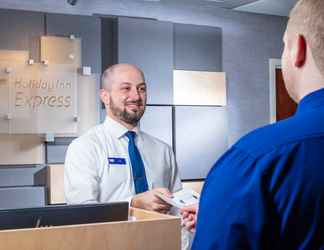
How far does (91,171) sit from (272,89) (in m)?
2.44

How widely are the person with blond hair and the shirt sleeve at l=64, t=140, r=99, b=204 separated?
4.02ft

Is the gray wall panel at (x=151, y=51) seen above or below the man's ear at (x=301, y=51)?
above

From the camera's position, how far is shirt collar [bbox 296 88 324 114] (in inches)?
29.7

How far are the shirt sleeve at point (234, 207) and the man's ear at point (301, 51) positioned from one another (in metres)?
0.16

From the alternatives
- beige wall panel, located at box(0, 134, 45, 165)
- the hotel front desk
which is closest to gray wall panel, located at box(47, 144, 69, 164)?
beige wall panel, located at box(0, 134, 45, 165)

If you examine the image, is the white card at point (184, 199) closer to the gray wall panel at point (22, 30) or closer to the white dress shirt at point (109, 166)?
the white dress shirt at point (109, 166)

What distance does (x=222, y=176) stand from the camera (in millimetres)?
754

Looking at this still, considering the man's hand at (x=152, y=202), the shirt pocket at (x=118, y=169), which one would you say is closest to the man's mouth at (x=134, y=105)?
the shirt pocket at (x=118, y=169)

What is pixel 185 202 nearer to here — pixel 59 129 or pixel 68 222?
pixel 68 222

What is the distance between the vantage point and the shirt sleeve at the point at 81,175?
76.2 inches

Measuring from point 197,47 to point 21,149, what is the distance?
1.39 meters

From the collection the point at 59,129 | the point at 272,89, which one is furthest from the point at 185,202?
the point at 272,89

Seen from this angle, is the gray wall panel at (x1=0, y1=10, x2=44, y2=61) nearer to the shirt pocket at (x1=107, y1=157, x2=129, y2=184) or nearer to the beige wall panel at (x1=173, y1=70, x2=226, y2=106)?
the beige wall panel at (x1=173, y1=70, x2=226, y2=106)

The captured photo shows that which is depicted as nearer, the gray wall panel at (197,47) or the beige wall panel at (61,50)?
the beige wall panel at (61,50)
